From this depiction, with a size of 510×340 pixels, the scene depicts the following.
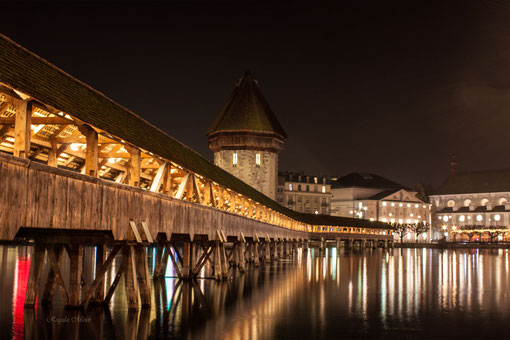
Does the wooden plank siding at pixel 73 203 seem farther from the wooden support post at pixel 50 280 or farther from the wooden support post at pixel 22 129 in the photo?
the wooden support post at pixel 50 280

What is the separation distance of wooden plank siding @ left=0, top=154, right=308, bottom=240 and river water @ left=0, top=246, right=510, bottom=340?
8.35 ft

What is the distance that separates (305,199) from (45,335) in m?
128

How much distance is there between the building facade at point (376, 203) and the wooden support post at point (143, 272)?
427 ft

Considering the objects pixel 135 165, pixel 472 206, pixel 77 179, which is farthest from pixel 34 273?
pixel 472 206

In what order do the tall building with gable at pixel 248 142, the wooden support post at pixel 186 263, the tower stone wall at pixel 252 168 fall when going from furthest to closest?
the tall building with gable at pixel 248 142 < the tower stone wall at pixel 252 168 < the wooden support post at pixel 186 263

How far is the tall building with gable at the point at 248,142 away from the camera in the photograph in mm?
80000

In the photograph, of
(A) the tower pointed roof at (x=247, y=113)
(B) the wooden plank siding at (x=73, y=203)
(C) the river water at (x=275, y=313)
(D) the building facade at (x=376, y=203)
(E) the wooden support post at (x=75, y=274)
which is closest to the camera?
(B) the wooden plank siding at (x=73, y=203)

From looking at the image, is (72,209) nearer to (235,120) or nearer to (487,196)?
(235,120)

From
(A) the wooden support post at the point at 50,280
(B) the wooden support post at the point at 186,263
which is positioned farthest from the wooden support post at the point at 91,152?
(B) the wooden support post at the point at 186,263

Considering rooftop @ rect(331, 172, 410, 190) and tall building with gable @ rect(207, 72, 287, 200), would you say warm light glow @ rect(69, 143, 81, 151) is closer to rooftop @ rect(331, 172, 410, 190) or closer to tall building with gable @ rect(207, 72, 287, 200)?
tall building with gable @ rect(207, 72, 287, 200)

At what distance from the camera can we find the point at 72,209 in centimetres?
1408

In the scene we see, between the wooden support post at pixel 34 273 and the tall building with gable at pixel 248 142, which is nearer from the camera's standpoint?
the wooden support post at pixel 34 273

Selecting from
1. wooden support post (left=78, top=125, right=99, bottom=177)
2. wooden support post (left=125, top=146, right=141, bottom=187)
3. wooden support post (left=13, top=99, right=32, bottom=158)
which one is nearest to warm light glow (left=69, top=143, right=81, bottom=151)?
wooden support post (left=125, top=146, right=141, bottom=187)

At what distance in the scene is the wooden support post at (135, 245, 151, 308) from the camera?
693 inches
